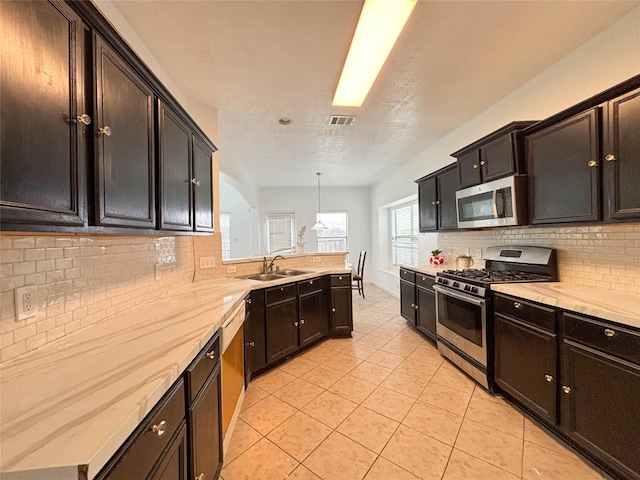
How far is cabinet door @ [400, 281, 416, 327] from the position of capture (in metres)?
3.68

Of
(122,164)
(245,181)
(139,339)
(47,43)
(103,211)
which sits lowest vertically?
(139,339)

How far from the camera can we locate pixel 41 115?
0.80 metres

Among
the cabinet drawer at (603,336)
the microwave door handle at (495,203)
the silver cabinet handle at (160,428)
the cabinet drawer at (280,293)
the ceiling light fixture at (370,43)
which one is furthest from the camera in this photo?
the cabinet drawer at (280,293)

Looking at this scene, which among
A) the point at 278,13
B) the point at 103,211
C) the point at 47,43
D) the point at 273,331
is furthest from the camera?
the point at 273,331

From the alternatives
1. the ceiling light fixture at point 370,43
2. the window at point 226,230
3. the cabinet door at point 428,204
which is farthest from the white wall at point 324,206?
the ceiling light fixture at point 370,43

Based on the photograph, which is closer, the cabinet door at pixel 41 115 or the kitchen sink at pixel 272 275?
the cabinet door at pixel 41 115

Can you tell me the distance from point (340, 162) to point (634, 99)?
3.95 metres

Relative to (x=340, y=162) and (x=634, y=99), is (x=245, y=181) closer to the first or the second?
(x=340, y=162)

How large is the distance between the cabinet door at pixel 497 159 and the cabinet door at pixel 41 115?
2.87 m

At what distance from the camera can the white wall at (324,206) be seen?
7.31m

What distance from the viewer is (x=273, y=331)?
8.84 feet

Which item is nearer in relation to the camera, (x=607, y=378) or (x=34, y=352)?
(x=34, y=352)

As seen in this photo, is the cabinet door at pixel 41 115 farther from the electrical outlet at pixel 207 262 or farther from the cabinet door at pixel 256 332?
the electrical outlet at pixel 207 262

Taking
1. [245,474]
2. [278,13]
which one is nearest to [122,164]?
[278,13]
